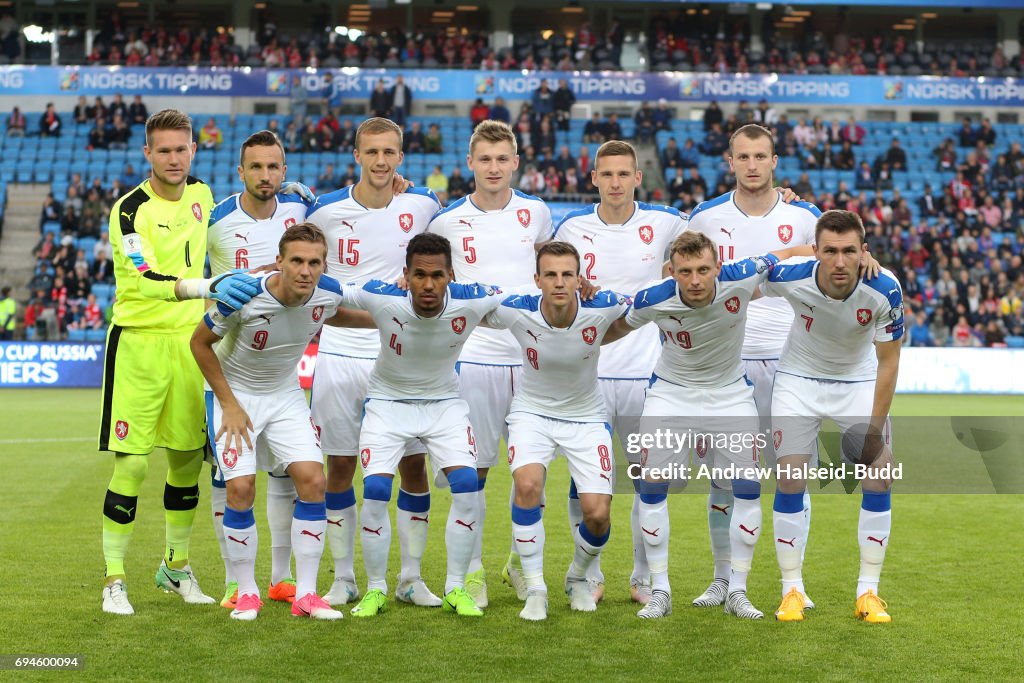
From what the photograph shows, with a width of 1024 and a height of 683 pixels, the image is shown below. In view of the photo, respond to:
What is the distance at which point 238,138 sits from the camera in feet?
101

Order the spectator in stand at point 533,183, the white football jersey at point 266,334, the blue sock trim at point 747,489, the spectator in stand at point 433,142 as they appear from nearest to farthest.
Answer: the white football jersey at point 266,334
the blue sock trim at point 747,489
the spectator in stand at point 533,183
the spectator in stand at point 433,142

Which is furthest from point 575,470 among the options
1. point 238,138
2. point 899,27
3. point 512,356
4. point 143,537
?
point 899,27

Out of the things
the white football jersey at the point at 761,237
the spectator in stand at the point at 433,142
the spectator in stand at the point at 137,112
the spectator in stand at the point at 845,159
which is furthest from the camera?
the spectator in stand at the point at 137,112

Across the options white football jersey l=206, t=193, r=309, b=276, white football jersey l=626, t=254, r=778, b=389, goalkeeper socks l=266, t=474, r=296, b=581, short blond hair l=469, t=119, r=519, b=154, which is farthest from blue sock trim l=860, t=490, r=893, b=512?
white football jersey l=206, t=193, r=309, b=276

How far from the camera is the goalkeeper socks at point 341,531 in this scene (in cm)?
642

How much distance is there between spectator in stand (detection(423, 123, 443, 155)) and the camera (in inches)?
1142

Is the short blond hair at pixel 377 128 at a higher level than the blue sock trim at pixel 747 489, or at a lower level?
higher

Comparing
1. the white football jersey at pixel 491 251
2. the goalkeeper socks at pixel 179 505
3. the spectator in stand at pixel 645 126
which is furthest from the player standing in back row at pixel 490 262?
the spectator in stand at pixel 645 126

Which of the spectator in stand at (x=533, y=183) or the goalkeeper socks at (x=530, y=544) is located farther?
the spectator in stand at (x=533, y=183)

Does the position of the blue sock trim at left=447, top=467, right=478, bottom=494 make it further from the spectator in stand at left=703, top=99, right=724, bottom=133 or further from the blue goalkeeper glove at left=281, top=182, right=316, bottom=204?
A: the spectator in stand at left=703, top=99, right=724, bottom=133

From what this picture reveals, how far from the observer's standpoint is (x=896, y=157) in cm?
2977

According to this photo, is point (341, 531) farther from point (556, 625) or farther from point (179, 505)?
point (556, 625)

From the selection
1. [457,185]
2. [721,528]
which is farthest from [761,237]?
[457,185]

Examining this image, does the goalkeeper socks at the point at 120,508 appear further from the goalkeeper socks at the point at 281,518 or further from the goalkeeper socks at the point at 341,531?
the goalkeeper socks at the point at 341,531
